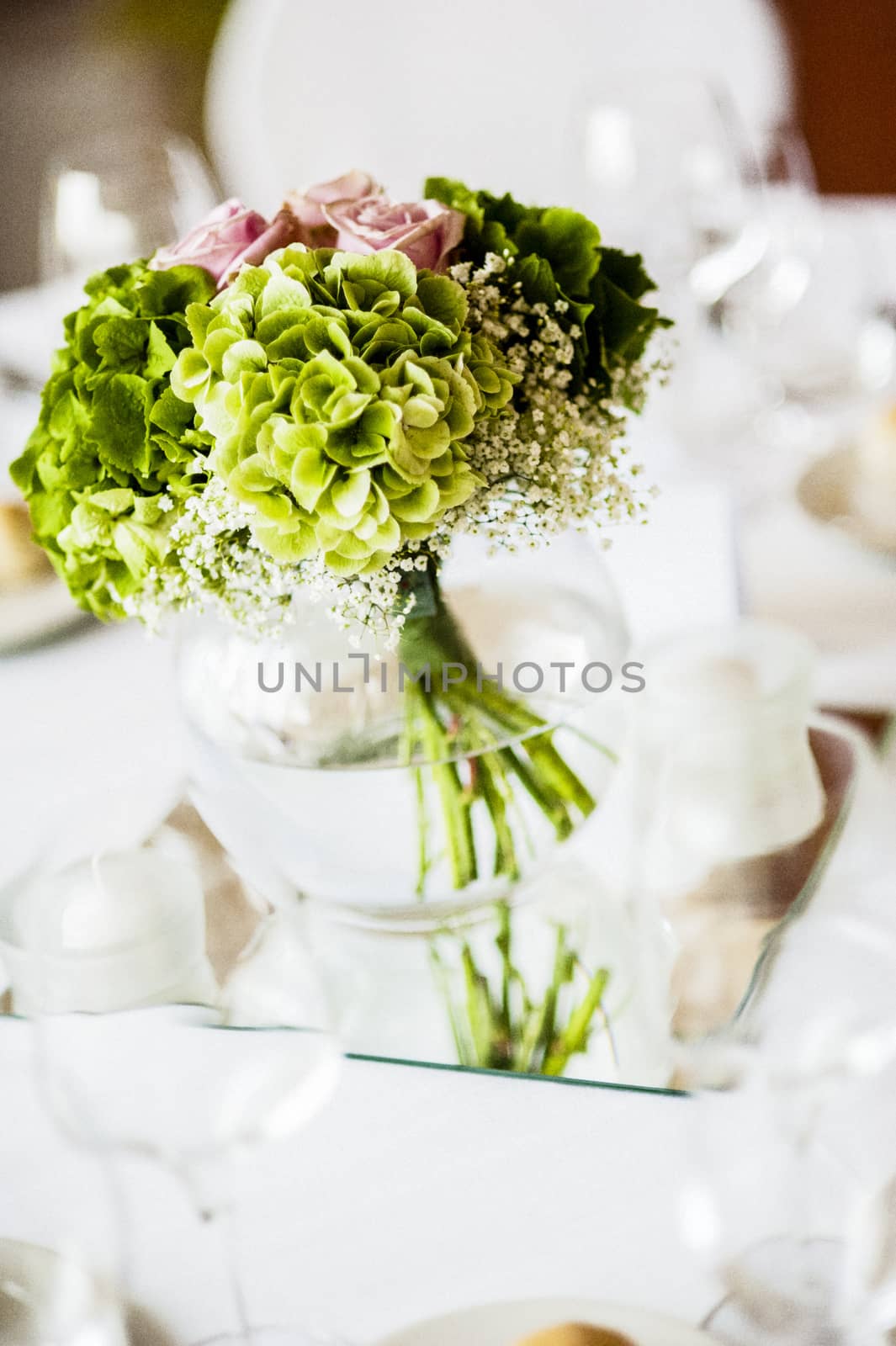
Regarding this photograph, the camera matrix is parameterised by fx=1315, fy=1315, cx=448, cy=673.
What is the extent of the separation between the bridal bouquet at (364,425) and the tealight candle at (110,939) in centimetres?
13

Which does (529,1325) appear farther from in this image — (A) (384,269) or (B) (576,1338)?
(A) (384,269)

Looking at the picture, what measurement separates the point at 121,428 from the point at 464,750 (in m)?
0.22

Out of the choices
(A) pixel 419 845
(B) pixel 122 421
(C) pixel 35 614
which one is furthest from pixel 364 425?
(C) pixel 35 614

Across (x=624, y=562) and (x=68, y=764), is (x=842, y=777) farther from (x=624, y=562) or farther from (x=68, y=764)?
(x=68, y=764)

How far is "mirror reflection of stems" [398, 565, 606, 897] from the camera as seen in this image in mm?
642

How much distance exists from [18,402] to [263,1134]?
0.92m

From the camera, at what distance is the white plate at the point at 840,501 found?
0.95 m

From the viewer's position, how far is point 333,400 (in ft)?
1.61

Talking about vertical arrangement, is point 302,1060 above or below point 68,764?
below

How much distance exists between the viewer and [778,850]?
75 centimetres

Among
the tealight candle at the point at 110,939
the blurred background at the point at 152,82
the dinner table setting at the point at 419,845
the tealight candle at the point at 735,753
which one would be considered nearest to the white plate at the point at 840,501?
the dinner table setting at the point at 419,845

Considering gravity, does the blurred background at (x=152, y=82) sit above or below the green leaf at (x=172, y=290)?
above

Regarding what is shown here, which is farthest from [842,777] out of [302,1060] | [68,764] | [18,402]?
[18,402]

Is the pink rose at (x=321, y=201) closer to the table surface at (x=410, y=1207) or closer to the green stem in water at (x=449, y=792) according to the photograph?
the green stem in water at (x=449, y=792)
